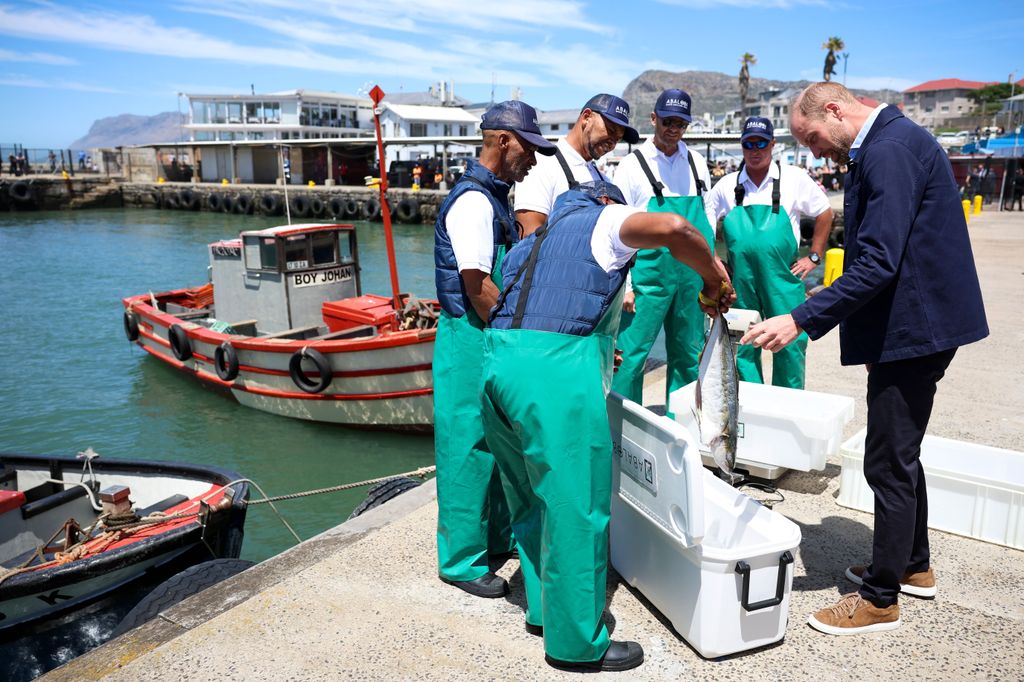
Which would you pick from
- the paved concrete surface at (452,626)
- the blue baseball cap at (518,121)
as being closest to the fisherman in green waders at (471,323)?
the blue baseball cap at (518,121)

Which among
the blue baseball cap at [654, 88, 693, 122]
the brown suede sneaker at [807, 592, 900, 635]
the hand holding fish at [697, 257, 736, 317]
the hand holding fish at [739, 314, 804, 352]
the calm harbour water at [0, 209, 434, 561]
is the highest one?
the blue baseball cap at [654, 88, 693, 122]

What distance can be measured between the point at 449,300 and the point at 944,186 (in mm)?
1735

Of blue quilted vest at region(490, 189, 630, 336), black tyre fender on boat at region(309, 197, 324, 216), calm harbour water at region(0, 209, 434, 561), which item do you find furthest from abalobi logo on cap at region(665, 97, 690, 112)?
black tyre fender on boat at region(309, 197, 324, 216)

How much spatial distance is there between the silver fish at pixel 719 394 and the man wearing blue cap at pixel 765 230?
6.74ft

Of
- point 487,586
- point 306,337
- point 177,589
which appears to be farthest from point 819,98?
point 306,337

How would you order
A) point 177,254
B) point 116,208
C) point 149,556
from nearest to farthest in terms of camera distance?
point 149,556 → point 177,254 → point 116,208

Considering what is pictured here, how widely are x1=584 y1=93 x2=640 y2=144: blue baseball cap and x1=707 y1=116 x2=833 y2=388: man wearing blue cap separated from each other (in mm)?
1115

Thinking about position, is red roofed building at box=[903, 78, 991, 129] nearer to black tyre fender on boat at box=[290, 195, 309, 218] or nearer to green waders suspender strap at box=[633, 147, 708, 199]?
black tyre fender on boat at box=[290, 195, 309, 218]

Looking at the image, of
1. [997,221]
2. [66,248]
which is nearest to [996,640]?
[997,221]

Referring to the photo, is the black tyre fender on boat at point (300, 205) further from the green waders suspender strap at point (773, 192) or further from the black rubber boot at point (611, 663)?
the black rubber boot at point (611, 663)

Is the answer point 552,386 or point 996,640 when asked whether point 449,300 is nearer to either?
point 552,386

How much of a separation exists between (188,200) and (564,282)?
47.4 metres

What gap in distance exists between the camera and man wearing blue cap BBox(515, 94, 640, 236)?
3684 mm

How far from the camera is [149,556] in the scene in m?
4.38
